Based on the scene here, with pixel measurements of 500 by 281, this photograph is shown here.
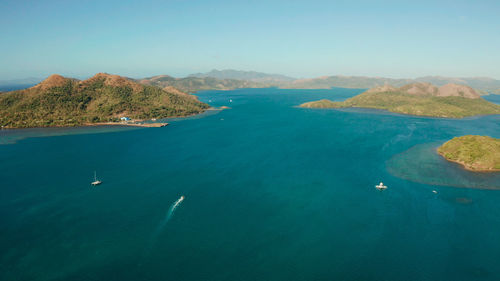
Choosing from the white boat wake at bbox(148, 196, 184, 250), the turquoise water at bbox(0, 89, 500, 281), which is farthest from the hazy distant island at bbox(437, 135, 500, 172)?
the white boat wake at bbox(148, 196, 184, 250)

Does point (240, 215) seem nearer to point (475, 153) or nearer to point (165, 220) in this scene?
point (165, 220)

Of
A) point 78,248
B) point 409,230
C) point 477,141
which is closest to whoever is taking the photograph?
point 78,248

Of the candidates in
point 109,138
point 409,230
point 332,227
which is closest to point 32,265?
point 332,227

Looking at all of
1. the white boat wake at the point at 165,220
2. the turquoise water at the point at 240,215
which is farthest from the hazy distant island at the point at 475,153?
the white boat wake at the point at 165,220

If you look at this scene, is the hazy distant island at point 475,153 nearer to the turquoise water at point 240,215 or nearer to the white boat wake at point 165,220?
the turquoise water at point 240,215

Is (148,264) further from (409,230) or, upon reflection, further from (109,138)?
(109,138)

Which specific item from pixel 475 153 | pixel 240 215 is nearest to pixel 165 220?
pixel 240 215

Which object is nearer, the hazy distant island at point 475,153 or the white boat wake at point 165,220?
the white boat wake at point 165,220
